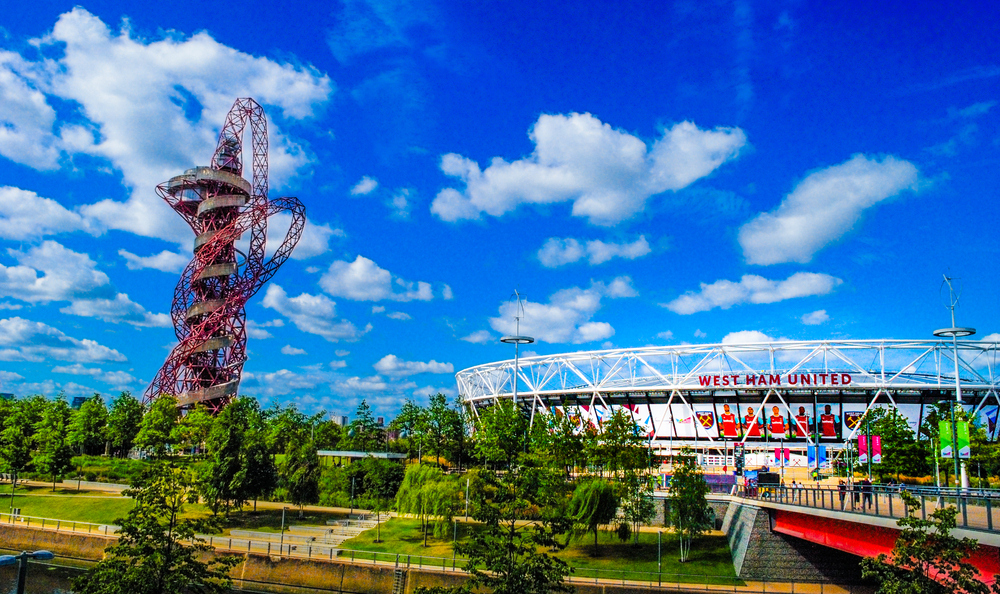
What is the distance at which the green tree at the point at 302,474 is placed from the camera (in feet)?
203

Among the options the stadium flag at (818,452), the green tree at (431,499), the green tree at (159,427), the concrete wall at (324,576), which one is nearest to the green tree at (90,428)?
the green tree at (159,427)

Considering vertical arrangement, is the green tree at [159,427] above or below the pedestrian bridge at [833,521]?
above

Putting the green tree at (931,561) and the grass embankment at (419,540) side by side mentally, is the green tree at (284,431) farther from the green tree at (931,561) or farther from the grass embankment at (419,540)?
the green tree at (931,561)

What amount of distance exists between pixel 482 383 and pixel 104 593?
303 feet

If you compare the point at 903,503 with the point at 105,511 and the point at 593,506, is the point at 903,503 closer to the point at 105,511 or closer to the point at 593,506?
the point at 593,506

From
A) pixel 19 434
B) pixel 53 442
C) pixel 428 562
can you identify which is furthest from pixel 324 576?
pixel 19 434

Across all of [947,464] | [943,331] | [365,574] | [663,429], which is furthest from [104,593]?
[663,429]

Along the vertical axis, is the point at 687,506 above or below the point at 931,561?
below

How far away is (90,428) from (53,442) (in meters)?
12.3

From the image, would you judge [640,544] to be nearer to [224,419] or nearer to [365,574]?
[365,574]

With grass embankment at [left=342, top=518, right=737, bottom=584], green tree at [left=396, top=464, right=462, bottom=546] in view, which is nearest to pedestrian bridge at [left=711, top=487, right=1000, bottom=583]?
grass embankment at [left=342, top=518, right=737, bottom=584]

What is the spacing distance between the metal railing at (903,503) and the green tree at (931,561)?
1.91 feet

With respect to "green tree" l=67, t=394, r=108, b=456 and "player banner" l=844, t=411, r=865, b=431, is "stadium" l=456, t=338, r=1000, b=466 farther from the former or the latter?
"green tree" l=67, t=394, r=108, b=456

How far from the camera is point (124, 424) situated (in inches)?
3438
